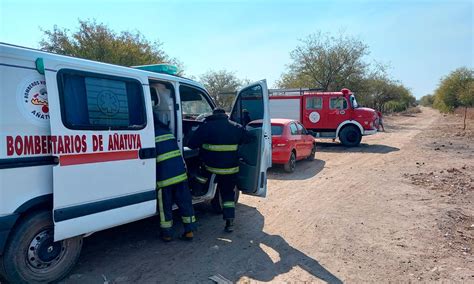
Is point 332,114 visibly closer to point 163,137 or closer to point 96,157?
point 163,137

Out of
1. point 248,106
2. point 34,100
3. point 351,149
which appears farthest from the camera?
point 351,149

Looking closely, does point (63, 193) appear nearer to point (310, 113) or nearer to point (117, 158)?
point (117, 158)

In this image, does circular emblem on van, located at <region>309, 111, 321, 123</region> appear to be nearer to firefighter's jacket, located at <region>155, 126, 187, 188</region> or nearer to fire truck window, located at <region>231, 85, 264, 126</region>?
fire truck window, located at <region>231, 85, 264, 126</region>

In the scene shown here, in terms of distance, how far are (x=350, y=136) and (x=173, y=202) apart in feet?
46.1

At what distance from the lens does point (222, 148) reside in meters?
5.27

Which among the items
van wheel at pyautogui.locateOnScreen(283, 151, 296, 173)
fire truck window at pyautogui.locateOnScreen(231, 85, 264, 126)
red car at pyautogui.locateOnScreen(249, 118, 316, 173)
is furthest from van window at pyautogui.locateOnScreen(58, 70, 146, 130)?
van wheel at pyautogui.locateOnScreen(283, 151, 296, 173)

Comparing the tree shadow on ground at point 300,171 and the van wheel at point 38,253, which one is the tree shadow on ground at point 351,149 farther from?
the van wheel at point 38,253

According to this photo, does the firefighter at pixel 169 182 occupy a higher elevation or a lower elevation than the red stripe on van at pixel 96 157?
lower

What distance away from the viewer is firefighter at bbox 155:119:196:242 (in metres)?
4.64

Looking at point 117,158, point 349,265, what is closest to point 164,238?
point 117,158

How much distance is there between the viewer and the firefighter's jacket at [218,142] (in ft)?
17.1

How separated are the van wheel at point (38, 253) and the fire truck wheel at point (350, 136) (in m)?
15.3

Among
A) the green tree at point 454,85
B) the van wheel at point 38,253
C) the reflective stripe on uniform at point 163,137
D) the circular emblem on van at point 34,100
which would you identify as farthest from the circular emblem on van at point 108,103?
the green tree at point 454,85

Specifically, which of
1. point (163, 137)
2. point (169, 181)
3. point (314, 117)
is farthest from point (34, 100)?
point (314, 117)
